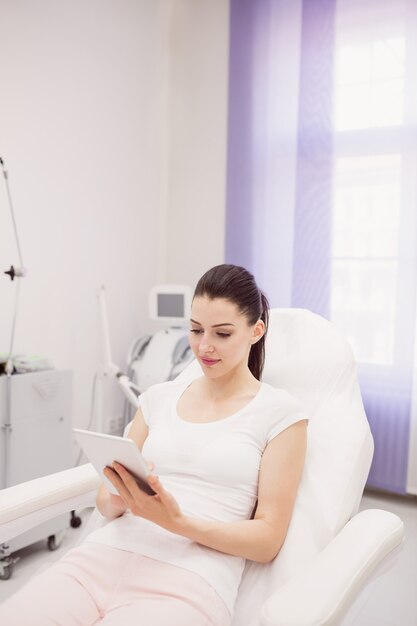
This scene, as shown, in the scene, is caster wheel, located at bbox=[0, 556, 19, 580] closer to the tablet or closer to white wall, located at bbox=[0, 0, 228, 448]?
white wall, located at bbox=[0, 0, 228, 448]

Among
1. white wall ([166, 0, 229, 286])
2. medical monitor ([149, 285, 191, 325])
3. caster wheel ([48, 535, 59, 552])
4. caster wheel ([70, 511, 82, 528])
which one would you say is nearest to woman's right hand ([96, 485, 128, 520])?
caster wheel ([48, 535, 59, 552])

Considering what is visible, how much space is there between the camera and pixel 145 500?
1010 mm

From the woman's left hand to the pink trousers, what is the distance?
0.10 metres

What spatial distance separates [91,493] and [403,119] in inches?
89.7

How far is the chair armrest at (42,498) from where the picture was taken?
46.6 inches

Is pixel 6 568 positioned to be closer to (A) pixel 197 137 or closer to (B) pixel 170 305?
(B) pixel 170 305

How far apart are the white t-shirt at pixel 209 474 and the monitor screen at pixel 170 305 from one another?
1.65 m

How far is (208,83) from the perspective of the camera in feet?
11.1

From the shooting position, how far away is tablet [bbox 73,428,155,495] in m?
0.93

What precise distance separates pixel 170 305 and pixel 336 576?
207 cm

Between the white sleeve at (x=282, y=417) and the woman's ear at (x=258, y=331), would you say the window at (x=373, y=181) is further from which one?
the white sleeve at (x=282, y=417)

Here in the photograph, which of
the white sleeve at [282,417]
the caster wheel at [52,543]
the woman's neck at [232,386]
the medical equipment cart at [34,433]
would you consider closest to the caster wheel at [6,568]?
the medical equipment cart at [34,433]

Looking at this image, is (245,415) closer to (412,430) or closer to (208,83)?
(412,430)

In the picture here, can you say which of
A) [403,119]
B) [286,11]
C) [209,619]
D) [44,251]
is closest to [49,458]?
[44,251]
